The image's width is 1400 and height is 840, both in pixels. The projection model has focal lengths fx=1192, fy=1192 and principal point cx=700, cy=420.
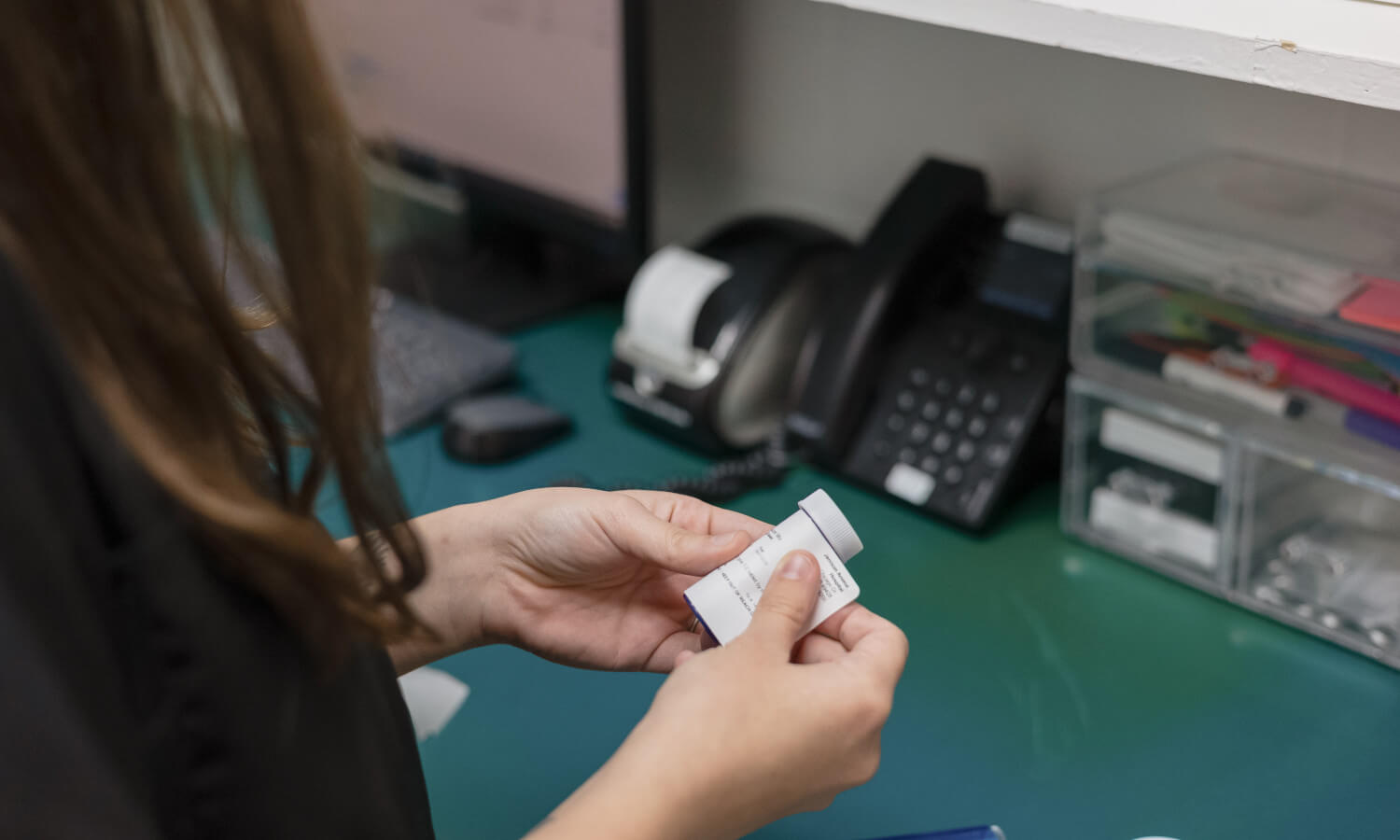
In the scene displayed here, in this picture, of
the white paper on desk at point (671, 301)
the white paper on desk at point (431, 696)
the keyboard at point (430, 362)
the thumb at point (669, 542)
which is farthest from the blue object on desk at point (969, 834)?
the keyboard at point (430, 362)

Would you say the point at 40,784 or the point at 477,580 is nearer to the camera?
the point at 40,784

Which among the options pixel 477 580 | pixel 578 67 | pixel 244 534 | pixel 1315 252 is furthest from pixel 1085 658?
pixel 578 67

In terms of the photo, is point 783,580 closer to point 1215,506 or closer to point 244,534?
point 244,534

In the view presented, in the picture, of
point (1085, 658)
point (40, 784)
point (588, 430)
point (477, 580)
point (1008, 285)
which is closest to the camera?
point (40, 784)

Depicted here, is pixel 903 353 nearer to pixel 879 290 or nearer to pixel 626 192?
pixel 879 290

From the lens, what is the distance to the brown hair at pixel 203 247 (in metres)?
0.34

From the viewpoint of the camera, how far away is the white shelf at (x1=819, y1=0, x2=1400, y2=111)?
59 centimetres

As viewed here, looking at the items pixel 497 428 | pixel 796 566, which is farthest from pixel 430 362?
pixel 796 566

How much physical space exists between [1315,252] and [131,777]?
0.69 meters

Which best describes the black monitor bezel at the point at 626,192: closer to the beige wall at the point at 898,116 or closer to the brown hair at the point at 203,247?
the beige wall at the point at 898,116

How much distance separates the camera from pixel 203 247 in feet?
1.24

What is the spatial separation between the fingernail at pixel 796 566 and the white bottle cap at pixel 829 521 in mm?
22

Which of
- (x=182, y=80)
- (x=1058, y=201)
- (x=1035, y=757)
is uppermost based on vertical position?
(x=182, y=80)

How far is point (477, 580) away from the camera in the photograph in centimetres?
66
